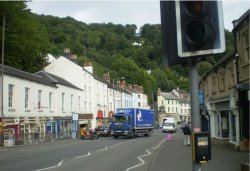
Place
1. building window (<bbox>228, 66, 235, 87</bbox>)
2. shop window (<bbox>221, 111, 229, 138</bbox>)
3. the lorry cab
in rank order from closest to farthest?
1. building window (<bbox>228, 66, 235, 87</bbox>)
2. shop window (<bbox>221, 111, 229, 138</bbox>)
3. the lorry cab

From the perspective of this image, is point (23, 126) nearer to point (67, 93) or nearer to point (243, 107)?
point (67, 93)

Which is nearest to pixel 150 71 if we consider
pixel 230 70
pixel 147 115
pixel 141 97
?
pixel 141 97

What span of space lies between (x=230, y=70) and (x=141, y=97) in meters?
79.3

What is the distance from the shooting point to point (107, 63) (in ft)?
410

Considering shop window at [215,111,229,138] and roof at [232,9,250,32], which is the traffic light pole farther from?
shop window at [215,111,229,138]

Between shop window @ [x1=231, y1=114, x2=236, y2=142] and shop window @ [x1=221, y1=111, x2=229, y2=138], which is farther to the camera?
shop window @ [x1=221, y1=111, x2=229, y2=138]

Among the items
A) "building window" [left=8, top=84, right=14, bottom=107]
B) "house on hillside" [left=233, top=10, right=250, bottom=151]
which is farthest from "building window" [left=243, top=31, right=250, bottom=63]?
"building window" [left=8, top=84, right=14, bottom=107]

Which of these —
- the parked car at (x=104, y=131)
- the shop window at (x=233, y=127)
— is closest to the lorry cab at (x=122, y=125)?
the parked car at (x=104, y=131)

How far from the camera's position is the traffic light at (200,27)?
451cm

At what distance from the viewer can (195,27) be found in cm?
456

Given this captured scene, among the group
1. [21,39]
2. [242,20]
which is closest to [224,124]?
[242,20]

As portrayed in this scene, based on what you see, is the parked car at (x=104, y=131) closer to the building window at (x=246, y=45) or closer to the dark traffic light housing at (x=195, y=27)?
the building window at (x=246, y=45)

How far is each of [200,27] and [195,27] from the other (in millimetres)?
54

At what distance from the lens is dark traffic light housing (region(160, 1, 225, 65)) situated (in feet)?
14.8
